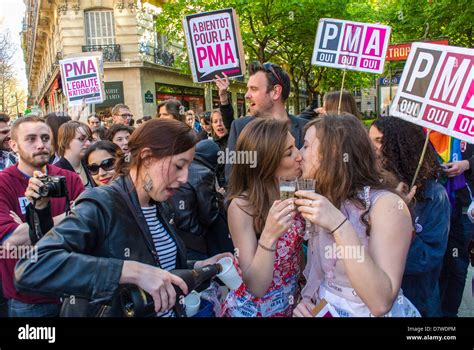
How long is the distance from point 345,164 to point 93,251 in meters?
1.24

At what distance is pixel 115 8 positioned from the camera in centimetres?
2020

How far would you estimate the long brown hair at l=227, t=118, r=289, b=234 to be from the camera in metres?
2.36

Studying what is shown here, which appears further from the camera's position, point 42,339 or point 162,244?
point 42,339

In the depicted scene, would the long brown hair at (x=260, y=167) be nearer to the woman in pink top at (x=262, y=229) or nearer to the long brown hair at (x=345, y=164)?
the woman in pink top at (x=262, y=229)

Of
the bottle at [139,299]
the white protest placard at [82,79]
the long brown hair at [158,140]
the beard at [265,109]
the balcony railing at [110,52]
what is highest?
the balcony railing at [110,52]

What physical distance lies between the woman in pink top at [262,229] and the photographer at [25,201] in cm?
106

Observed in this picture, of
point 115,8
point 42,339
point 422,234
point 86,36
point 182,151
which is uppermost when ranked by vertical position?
point 115,8

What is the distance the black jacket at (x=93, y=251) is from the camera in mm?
1423

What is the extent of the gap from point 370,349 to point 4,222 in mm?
2271

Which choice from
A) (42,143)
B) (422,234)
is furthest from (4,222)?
(422,234)

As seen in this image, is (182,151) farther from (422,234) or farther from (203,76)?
(203,76)

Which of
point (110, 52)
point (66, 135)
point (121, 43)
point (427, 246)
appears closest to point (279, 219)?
point (427, 246)

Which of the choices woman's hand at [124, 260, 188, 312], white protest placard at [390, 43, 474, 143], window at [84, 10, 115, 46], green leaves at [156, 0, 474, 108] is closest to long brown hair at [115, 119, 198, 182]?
woman's hand at [124, 260, 188, 312]

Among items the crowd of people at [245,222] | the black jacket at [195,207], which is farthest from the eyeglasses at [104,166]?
the black jacket at [195,207]
